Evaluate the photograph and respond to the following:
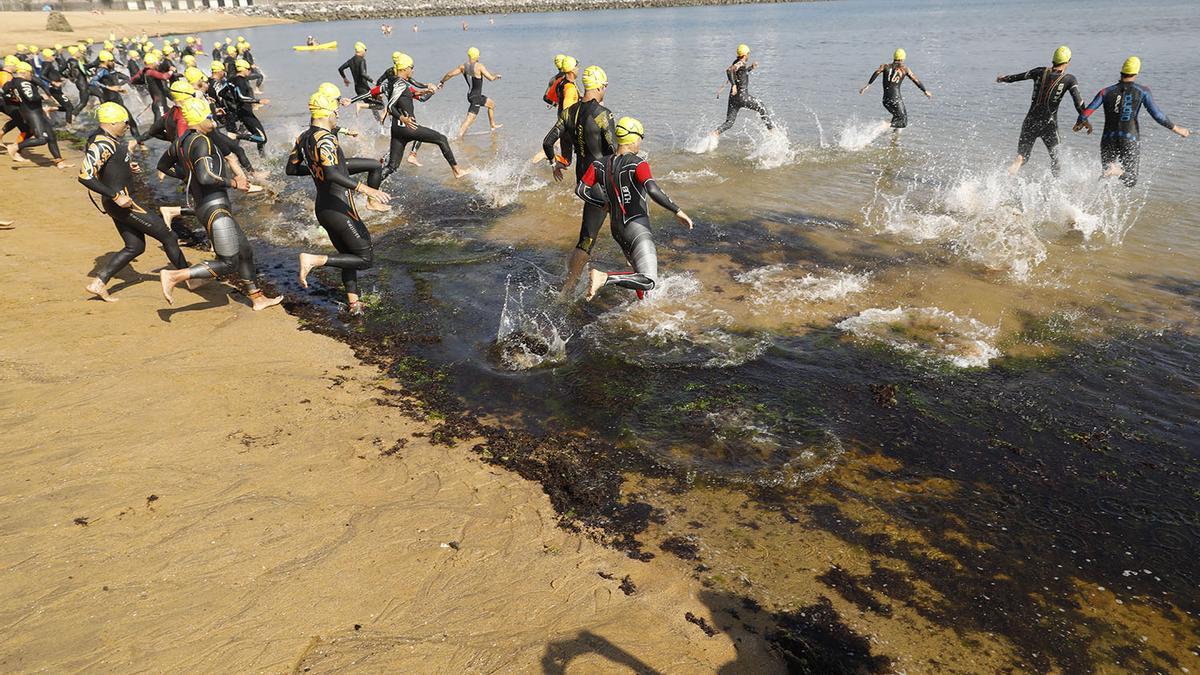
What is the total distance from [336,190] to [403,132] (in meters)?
3.90

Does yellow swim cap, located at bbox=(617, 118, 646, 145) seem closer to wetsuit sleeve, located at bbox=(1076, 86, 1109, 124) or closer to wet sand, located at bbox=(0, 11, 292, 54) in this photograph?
wetsuit sleeve, located at bbox=(1076, 86, 1109, 124)

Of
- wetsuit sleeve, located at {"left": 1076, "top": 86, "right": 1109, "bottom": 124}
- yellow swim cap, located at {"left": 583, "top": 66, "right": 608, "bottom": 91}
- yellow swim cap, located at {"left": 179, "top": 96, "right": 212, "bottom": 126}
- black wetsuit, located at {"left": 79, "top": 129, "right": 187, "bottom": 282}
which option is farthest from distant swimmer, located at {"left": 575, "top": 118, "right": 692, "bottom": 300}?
wetsuit sleeve, located at {"left": 1076, "top": 86, "right": 1109, "bottom": 124}

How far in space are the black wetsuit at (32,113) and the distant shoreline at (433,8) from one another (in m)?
70.1

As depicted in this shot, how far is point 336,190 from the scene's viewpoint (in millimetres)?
6902

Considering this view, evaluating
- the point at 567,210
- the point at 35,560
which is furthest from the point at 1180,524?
the point at 567,210

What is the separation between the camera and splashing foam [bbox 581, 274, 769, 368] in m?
6.41

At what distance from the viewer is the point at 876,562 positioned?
3953 mm

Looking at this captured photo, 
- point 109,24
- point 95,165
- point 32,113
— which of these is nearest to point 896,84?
point 95,165

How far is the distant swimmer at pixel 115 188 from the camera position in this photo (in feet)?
22.3

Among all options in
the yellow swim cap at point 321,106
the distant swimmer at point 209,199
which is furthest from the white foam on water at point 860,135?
the distant swimmer at point 209,199

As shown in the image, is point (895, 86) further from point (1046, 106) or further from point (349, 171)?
point (349, 171)

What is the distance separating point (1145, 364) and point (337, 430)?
275 inches

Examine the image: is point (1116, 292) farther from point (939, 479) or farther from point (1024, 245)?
point (939, 479)

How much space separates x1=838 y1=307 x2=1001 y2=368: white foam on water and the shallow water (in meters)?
0.03
